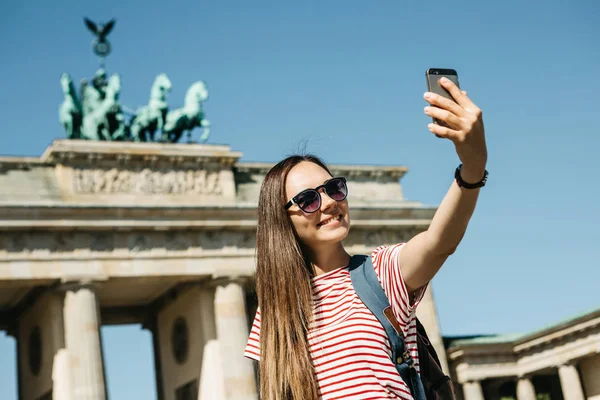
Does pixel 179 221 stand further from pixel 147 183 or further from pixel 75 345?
pixel 75 345

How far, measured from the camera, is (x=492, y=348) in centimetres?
3866

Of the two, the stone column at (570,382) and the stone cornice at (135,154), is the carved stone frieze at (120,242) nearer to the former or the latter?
the stone cornice at (135,154)

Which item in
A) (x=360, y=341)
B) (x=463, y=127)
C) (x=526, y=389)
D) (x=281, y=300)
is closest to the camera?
(x=463, y=127)

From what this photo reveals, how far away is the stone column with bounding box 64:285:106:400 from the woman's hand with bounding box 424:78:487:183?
89.4 ft

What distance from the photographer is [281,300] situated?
12.6ft

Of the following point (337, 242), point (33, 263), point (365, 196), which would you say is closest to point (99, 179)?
point (33, 263)

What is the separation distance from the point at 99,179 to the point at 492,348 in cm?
1751

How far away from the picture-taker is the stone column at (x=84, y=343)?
2900 cm

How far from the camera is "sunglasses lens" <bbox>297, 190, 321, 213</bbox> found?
12.9 ft

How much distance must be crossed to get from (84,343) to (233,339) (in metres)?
5.02

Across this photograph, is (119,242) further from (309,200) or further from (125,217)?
(309,200)

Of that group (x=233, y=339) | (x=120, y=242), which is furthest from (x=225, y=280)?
(x=120, y=242)

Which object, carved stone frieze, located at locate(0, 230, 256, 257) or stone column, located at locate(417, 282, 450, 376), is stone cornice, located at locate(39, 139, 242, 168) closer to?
carved stone frieze, located at locate(0, 230, 256, 257)

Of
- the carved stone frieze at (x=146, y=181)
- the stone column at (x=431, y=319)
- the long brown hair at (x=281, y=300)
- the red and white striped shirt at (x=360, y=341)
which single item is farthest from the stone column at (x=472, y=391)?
the red and white striped shirt at (x=360, y=341)
